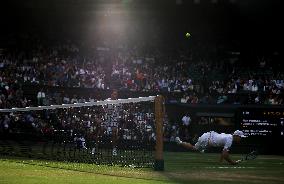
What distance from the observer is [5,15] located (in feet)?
151

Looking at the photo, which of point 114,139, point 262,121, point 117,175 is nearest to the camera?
point 117,175

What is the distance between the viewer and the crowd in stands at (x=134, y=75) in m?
36.3

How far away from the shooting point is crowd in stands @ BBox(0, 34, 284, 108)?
36281mm

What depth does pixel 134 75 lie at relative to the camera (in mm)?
39000

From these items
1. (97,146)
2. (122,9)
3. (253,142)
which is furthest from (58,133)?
(122,9)

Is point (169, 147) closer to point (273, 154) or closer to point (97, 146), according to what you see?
point (273, 154)

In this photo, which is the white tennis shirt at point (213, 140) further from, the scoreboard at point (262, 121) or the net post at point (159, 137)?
the scoreboard at point (262, 121)

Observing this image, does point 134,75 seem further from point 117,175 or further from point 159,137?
point 117,175

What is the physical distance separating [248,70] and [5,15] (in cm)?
1995

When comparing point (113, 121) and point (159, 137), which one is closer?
point (159, 137)

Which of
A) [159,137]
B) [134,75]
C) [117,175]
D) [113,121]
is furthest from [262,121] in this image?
[117,175]

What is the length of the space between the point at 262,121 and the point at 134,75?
32.5 ft

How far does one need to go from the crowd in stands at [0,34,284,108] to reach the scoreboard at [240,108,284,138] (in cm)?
174

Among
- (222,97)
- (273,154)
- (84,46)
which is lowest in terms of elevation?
(273,154)
